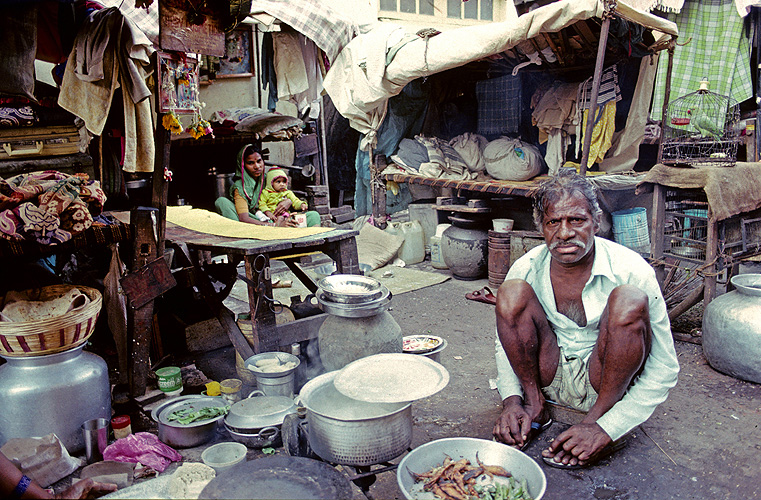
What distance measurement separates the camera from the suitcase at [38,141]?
3891 mm

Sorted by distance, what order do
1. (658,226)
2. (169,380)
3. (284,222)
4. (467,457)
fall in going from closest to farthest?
(467,457) → (169,380) → (658,226) → (284,222)

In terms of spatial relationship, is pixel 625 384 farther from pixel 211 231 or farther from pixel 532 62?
pixel 532 62

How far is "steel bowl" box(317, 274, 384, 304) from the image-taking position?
3201 millimetres

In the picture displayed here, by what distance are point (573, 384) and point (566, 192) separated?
1.00 meters

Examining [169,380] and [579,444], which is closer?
[579,444]

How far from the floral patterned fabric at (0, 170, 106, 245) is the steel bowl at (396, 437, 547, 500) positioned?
2243 mm

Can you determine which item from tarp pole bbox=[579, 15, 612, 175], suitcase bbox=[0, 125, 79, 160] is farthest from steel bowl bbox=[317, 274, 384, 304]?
tarp pole bbox=[579, 15, 612, 175]

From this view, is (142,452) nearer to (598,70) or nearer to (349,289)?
(349,289)

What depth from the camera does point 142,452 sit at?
9.32 ft

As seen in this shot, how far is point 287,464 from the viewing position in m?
2.04

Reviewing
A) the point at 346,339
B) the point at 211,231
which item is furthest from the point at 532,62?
the point at 346,339

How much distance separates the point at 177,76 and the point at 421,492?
296 centimetres

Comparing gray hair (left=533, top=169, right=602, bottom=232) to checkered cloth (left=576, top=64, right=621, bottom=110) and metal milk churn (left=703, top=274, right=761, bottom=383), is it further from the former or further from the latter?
checkered cloth (left=576, top=64, right=621, bottom=110)

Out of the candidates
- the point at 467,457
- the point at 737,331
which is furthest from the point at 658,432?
the point at 467,457
